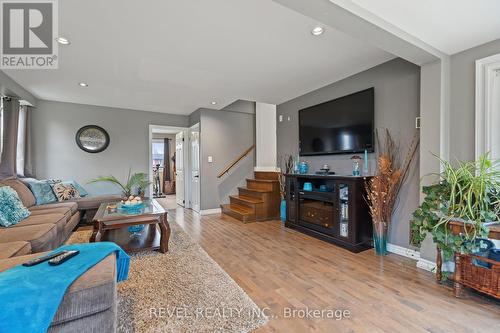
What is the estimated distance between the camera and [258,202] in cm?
450

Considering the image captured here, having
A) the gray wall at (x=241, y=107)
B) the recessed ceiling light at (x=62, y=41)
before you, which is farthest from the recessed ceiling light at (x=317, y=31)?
the gray wall at (x=241, y=107)

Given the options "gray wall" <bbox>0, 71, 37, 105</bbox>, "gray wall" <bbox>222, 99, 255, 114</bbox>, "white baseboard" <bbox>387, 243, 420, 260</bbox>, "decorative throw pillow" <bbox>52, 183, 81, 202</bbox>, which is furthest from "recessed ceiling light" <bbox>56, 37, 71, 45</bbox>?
"white baseboard" <bbox>387, 243, 420, 260</bbox>

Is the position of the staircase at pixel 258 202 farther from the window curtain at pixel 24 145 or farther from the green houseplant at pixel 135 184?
the window curtain at pixel 24 145

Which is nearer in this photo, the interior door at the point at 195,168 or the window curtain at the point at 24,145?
the window curtain at the point at 24,145

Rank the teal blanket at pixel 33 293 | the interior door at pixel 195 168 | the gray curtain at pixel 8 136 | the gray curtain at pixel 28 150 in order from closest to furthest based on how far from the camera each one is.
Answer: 1. the teal blanket at pixel 33 293
2. the gray curtain at pixel 8 136
3. the gray curtain at pixel 28 150
4. the interior door at pixel 195 168

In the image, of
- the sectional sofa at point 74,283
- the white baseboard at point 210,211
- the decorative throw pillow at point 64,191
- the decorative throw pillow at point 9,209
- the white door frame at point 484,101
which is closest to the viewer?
the sectional sofa at point 74,283

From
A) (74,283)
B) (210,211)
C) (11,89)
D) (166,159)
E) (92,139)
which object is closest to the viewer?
(74,283)

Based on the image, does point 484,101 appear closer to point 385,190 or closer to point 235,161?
point 385,190

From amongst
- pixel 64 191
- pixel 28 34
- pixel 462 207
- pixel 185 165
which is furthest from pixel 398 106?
pixel 64 191

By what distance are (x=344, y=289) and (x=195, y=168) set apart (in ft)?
13.8

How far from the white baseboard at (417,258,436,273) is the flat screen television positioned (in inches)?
53.8

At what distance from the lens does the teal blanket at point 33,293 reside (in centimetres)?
100

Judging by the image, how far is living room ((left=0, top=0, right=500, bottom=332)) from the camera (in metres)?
1.61

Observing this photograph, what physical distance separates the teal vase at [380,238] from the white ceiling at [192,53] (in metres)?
2.01
